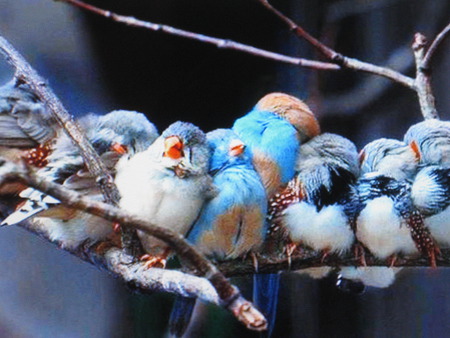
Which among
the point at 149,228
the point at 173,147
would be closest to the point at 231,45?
the point at 173,147

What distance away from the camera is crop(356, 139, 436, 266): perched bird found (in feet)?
3.19

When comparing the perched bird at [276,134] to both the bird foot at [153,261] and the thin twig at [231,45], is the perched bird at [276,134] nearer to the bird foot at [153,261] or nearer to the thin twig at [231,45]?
the thin twig at [231,45]

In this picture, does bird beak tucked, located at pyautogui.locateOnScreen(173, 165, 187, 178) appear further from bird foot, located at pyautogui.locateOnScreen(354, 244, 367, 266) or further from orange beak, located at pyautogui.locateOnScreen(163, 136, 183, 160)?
bird foot, located at pyautogui.locateOnScreen(354, 244, 367, 266)

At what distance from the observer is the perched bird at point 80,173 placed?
917 mm

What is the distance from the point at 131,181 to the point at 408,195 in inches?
11.6

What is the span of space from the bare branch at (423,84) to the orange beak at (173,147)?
0.38 metres

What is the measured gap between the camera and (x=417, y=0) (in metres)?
1.34

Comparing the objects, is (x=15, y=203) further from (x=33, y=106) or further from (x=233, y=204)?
(x=233, y=204)

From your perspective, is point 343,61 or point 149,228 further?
point 343,61

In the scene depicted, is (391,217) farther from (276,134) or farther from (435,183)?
(276,134)

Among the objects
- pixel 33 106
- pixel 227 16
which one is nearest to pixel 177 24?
pixel 227 16

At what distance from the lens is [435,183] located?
3.18ft

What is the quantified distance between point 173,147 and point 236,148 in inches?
3.8

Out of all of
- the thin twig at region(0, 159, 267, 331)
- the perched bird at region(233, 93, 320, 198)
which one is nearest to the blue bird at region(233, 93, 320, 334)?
the perched bird at region(233, 93, 320, 198)
